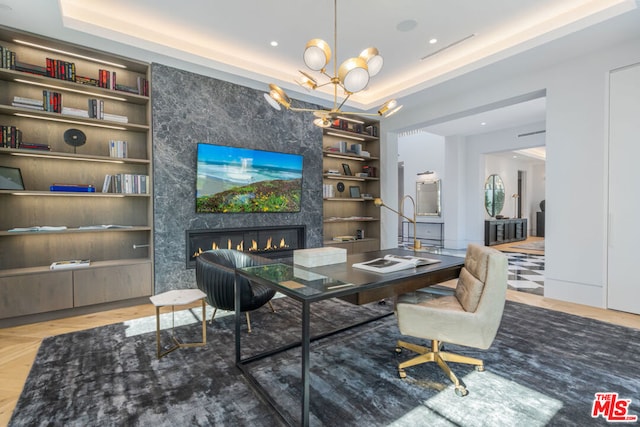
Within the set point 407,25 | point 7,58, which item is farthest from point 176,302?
point 407,25

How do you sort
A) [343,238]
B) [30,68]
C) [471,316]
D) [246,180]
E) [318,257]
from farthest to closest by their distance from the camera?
[343,238] → [246,180] → [30,68] → [318,257] → [471,316]

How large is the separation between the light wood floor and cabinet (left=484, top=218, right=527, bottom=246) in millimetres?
4708

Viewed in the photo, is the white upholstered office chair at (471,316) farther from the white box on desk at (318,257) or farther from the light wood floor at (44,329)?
the light wood floor at (44,329)

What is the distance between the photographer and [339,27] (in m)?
3.46

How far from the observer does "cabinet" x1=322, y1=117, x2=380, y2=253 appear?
224 inches

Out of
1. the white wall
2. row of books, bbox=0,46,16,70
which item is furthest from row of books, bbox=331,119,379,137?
row of books, bbox=0,46,16,70

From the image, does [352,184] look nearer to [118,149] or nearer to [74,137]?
[118,149]

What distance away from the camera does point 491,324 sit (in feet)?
6.07

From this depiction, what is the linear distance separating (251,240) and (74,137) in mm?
2434

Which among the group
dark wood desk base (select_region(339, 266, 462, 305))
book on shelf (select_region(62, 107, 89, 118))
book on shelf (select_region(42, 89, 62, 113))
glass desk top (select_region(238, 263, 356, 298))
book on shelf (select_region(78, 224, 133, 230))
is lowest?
dark wood desk base (select_region(339, 266, 462, 305))

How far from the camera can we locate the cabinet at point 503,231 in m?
8.38

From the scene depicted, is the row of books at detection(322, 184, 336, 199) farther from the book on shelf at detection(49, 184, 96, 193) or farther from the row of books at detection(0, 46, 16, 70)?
the row of books at detection(0, 46, 16, 70)

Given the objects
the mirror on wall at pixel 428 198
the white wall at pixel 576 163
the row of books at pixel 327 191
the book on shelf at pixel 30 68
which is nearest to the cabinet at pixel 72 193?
the book on shelf at pixel 30 68

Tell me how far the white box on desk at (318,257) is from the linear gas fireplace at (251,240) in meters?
2.09
